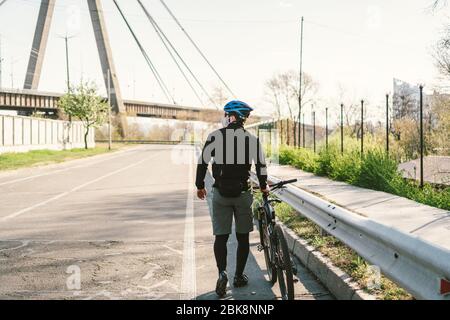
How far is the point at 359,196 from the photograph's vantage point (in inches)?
420

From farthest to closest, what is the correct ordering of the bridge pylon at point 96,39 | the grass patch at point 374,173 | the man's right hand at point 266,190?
the bridge pylon at point 96,39
the grass patch at point 374,173
the man's right hand at point 266,190

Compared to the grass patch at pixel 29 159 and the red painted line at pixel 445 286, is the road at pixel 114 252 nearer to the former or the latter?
the red painted line at pixel 445 286

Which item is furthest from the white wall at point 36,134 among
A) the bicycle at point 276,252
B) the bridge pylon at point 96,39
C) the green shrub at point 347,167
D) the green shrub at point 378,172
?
→ the bicycle at point 276,252

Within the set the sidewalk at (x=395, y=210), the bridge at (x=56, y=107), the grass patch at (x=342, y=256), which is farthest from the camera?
the bridge at (x=56, y=107)

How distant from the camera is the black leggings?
4.85 meters

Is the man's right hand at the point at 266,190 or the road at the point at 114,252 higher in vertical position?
the man's right hand at the point at 266,190

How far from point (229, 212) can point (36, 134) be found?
4278 centimetres

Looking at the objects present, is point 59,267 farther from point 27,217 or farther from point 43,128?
point 43,128

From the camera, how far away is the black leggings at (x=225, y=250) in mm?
4848

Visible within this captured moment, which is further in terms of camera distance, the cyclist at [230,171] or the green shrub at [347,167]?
the green shrub at [347,167]

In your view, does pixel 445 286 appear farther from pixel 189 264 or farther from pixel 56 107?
pixel 56 107

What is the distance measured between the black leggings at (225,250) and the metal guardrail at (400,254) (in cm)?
91

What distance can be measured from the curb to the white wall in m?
34.2
